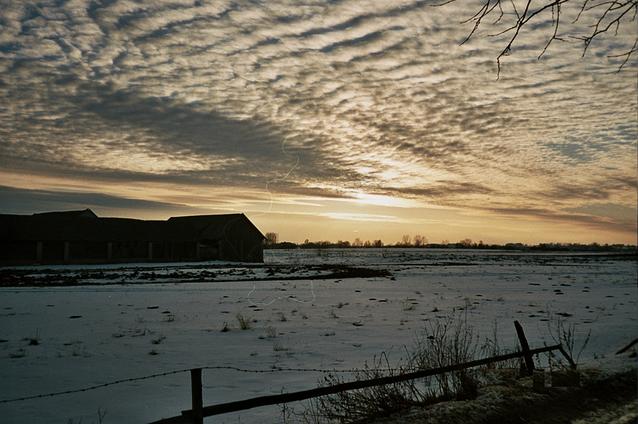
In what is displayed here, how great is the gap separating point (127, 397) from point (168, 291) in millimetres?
16808

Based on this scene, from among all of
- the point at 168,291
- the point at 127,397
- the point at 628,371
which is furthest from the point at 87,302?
the point at 628,371

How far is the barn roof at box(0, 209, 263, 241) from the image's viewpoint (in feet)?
157

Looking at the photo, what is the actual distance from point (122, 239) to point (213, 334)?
42.9 meters

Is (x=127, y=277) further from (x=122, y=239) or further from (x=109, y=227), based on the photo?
(x=109, y=227)

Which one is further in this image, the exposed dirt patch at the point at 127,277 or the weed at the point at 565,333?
the exposed dirt patch at the point at 127,277

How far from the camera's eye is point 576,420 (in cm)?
587

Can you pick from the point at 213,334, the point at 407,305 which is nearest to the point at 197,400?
the point at 213,334

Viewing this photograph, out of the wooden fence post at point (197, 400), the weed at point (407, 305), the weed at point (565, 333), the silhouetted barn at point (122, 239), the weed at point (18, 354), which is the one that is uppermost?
the silhouetted barn at point (122, 239)

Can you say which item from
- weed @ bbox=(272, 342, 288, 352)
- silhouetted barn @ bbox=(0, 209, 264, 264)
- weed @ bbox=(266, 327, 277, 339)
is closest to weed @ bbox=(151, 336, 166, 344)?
weed @ bbox=(266, 327, 277, 339)

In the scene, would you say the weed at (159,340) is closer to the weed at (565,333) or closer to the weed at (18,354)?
the weed at (18,354)

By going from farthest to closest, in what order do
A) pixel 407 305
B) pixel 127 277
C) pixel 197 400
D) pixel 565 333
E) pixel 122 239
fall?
pixel 122 239, pixel 127 277, pixel 407 305, pixel 565 333, pixel 197 400

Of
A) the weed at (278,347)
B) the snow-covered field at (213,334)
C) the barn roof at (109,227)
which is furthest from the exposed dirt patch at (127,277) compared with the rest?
the weed at (278,347)

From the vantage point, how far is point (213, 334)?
13180 mm

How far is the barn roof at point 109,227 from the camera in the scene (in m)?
48.0
